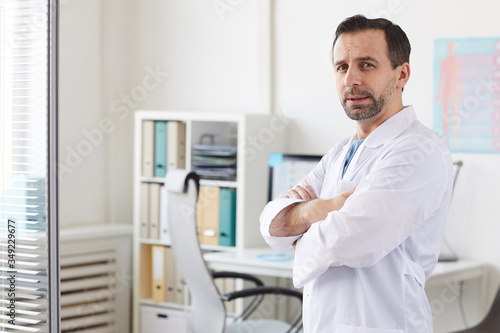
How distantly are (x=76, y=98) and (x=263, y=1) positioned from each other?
4.32 feet

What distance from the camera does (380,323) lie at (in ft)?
5.90

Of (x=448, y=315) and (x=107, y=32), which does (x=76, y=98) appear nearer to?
(x=107, y=32)

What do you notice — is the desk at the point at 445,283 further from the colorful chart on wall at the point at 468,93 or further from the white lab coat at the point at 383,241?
the white lab coat at the point at 383,241

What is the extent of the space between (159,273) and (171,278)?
0.30 ft

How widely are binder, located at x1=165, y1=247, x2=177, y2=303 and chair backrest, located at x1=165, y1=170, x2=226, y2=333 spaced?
40.4 inches

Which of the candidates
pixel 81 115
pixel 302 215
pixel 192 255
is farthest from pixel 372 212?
pixel 81 115

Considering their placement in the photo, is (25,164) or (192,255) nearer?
(25,164)

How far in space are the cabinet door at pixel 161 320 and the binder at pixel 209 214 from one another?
0.48m

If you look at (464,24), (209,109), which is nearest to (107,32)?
(209,109)

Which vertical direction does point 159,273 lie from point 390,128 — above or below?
below

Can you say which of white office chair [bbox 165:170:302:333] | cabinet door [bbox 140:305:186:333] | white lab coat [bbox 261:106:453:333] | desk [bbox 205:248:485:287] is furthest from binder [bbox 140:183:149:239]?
white lab coat [bbox 261:106:453:333]

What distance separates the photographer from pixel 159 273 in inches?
169

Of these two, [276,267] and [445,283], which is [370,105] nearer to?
[276,267]

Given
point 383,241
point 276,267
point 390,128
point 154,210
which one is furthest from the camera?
point 154,210
